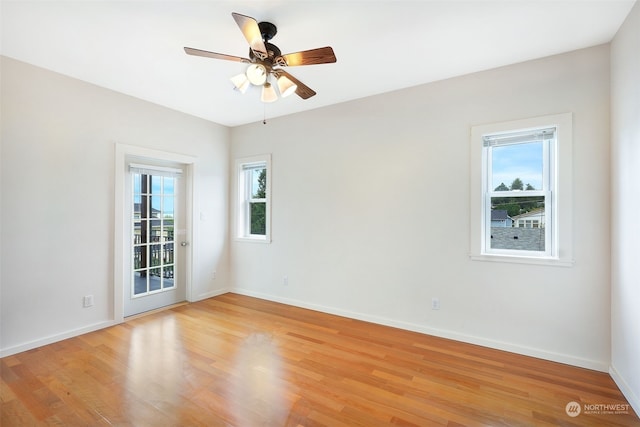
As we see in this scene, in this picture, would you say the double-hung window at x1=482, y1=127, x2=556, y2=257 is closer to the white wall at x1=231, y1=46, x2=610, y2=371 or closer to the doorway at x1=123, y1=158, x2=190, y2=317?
the white wall at x1=231, y1=46, x2=610, y2=371

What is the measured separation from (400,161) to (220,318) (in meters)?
3.01

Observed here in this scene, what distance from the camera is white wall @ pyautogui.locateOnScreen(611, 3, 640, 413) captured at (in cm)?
196

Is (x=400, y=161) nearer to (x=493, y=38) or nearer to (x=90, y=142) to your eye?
(x=493, y=38)

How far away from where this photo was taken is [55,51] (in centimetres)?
258

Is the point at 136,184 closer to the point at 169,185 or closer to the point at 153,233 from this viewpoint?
the point at 169,185

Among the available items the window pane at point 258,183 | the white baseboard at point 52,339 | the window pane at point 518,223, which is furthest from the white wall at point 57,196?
the window pane at point 518,223

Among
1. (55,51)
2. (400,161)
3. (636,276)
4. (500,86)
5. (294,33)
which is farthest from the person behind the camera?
(400,161)

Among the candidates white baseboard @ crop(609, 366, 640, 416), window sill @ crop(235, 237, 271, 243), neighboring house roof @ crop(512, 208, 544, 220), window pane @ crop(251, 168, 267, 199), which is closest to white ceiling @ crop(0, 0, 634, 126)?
neighboring house roof @ crop(512, 208, 544, 220)

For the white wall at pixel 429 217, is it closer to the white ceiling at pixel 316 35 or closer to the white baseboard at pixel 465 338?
the white baseboard at pixel 465 338

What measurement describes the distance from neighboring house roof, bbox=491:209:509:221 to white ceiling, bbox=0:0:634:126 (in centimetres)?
146

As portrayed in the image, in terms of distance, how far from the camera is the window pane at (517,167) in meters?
2.76

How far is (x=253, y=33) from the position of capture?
73.7 inches

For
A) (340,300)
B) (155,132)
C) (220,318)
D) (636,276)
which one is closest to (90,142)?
(155,132)

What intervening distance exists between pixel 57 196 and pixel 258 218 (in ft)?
8.22
